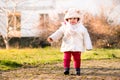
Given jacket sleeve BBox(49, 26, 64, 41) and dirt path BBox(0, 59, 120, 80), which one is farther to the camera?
jacket sleeve BBox(49, 26, 64, 41)

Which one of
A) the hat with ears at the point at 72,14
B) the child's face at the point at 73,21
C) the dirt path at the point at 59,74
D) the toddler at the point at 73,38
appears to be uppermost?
the hat with ears at the point at 72,14

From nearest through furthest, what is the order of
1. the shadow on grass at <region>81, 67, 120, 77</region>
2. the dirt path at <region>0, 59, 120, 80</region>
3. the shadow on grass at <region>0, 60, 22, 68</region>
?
the dirt path at <region>0, 59, 120, 80</region> < the shadow on grass at <region>81, 67, 120, 77</region> < the shadow on grass at <region>0, 60, 22, 68</region>

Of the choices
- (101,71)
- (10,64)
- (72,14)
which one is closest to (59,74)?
(101,71)

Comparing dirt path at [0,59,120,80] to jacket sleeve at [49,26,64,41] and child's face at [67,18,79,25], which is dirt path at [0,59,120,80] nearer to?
jacket sleeve at [49,26,64,41]

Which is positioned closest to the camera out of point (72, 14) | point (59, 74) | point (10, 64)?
point (59, 74)

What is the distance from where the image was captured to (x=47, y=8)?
30.8 meters

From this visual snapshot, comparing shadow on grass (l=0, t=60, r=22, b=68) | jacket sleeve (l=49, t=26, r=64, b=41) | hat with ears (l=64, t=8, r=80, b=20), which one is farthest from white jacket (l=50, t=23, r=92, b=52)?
shadow on grass (l=0, t=60, r=22, b=68)

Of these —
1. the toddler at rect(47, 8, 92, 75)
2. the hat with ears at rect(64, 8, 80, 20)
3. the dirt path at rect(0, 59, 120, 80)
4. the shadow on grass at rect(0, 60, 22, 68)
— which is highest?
the hat with ears at rect(64, 8, 80, 20)

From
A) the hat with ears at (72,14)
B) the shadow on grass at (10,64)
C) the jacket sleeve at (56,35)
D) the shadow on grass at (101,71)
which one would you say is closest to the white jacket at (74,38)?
the jacket sleeve at (56,35)

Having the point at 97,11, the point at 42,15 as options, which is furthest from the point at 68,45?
the point at 42,15

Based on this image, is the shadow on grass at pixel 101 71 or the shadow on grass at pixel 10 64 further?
the shadow on grass at pixel 10 64

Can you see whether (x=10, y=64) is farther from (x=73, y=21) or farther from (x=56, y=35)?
→ (x=73, y=21)

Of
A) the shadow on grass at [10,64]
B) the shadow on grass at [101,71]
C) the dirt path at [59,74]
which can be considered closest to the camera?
the dirt path at [59,74]

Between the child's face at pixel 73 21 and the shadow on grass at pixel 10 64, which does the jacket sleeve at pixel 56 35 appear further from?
the shadow on grass at pixel 10 64
